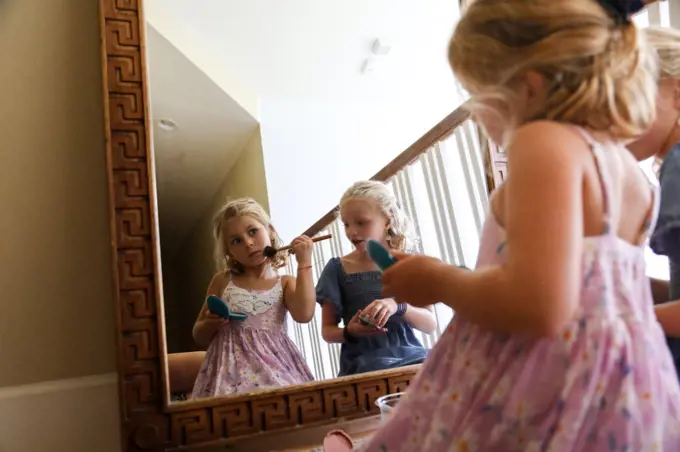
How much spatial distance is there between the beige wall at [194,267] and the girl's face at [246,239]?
3cm

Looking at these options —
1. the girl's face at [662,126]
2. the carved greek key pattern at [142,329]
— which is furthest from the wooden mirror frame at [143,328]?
the girl's face at [662,126]

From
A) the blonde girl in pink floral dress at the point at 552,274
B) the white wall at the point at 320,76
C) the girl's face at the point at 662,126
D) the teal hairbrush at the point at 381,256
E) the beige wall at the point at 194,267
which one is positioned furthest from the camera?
the white wall at the point at 320,76

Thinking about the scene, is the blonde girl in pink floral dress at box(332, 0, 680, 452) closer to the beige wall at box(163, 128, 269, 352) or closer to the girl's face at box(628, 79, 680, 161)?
the girl's face at box(628, 79, 680, 161)

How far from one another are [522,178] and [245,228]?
49cm

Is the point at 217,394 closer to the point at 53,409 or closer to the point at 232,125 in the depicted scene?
the point at 53,409

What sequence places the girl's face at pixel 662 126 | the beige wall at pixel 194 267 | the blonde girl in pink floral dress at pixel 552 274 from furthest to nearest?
the beige wall at pixel 194 267 → the girl's face at pixel 662 126 → the blonde girl in pink floral dress at pixel 552 274

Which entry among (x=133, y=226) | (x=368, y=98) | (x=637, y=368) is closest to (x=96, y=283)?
(x=133, y=226)

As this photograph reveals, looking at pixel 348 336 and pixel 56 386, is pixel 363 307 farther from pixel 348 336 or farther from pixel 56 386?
pixel 56 386

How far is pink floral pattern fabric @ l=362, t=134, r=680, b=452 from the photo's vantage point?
375 millimetres

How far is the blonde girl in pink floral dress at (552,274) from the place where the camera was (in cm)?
37

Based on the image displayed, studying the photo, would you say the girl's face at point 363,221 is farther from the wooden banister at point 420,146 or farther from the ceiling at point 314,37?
the ceiling at point 314,37

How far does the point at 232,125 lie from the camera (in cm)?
83

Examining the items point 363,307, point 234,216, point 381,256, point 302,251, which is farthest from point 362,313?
point 381,256

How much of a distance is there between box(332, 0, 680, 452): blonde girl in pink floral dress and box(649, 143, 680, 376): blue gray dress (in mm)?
71
